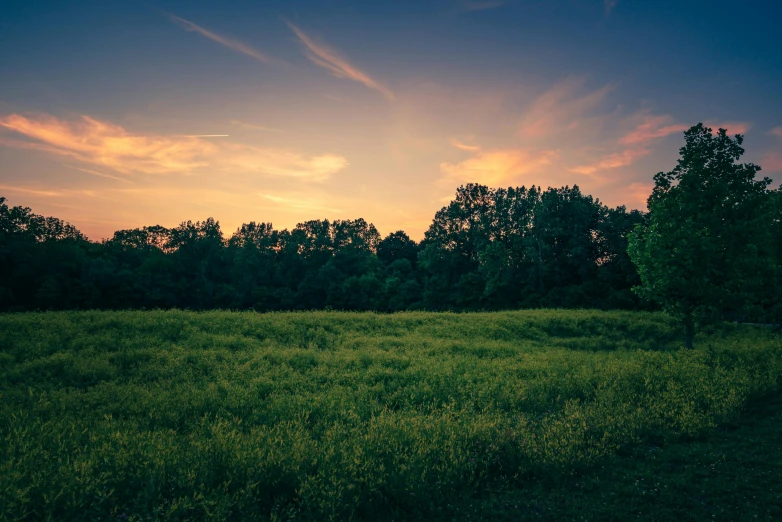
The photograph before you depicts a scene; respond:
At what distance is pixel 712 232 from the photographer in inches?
765

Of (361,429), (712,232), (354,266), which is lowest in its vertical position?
(361,429)

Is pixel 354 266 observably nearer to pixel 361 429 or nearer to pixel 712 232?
pixel 712 232

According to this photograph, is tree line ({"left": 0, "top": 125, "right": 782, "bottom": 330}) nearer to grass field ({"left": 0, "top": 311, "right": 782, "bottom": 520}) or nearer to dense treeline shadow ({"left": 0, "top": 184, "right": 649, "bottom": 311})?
dense treeline shadow ({"left": 0, "top": 184, "right": 649, "bottom": 311})

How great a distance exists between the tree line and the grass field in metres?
9.88

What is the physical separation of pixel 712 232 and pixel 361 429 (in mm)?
20637

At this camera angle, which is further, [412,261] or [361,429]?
[412,261]

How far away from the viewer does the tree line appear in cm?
2089

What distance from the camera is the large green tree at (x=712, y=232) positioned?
1917cm

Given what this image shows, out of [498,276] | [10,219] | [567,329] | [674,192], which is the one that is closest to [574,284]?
[498,276]

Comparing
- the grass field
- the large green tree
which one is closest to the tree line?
the large green tree

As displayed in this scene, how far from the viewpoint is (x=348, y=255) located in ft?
242

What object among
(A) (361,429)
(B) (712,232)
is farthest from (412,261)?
(A) (361,429)

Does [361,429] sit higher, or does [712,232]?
[712,232]

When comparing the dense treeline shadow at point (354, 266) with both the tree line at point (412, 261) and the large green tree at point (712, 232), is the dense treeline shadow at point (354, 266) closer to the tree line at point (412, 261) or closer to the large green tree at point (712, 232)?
the tree line at point (412, 261)
